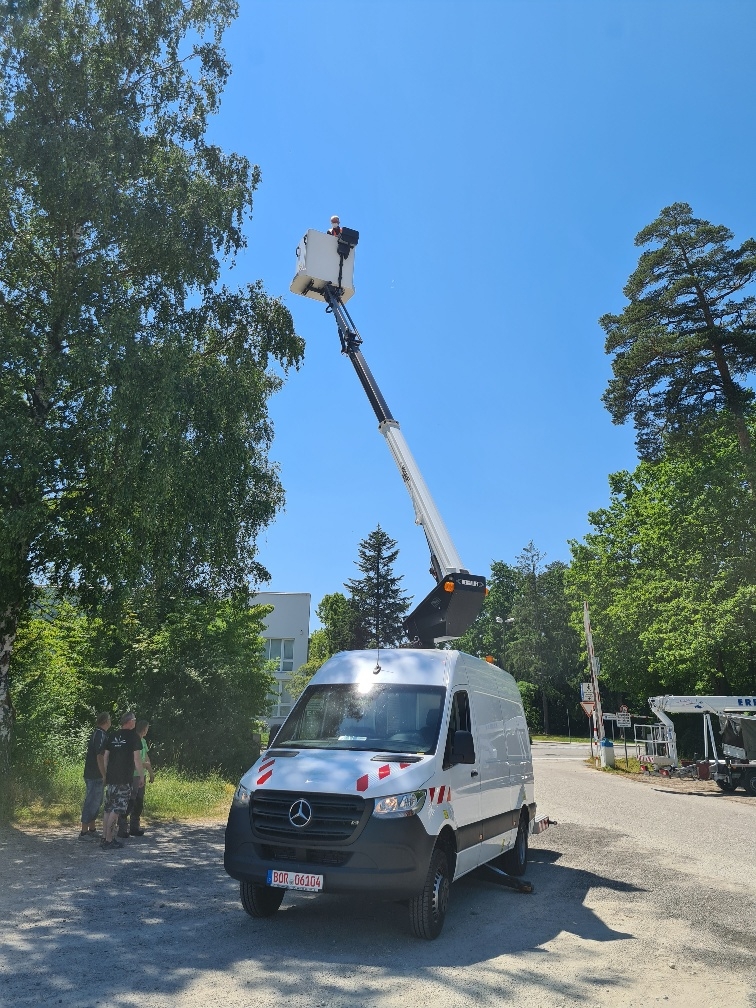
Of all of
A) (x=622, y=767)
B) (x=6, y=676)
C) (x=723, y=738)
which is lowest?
(x=622, y=767)

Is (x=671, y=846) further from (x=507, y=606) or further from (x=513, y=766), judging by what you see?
(x=507, y=606)

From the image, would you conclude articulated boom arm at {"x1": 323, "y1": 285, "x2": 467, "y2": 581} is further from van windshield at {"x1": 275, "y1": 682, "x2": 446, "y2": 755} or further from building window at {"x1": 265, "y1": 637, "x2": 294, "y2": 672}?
building window at {"x1": 265, "y1": 637, "x2": 294, "y2": 672}

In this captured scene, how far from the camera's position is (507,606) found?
9975 cm

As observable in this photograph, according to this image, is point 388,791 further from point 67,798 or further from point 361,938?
point 67,798

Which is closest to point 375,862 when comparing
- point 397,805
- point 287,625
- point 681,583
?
point 397,805

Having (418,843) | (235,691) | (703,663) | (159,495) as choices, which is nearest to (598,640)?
(703,663)

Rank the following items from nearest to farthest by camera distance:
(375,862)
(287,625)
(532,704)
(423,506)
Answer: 1. (375,862)
2. (423,506)
3. (287,625)
4. (532,704)

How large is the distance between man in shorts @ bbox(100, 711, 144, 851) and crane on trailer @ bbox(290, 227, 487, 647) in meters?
4.79

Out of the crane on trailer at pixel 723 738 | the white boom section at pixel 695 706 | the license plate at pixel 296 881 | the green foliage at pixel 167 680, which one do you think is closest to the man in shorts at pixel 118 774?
the license plate at pixel 296 881

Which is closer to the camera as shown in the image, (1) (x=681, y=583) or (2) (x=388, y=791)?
(2) (x=388, y=791)

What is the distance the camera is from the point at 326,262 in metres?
17.6

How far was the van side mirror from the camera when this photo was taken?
7.24 m

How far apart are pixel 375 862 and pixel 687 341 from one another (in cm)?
2786

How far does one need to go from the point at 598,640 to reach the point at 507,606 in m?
63.0
